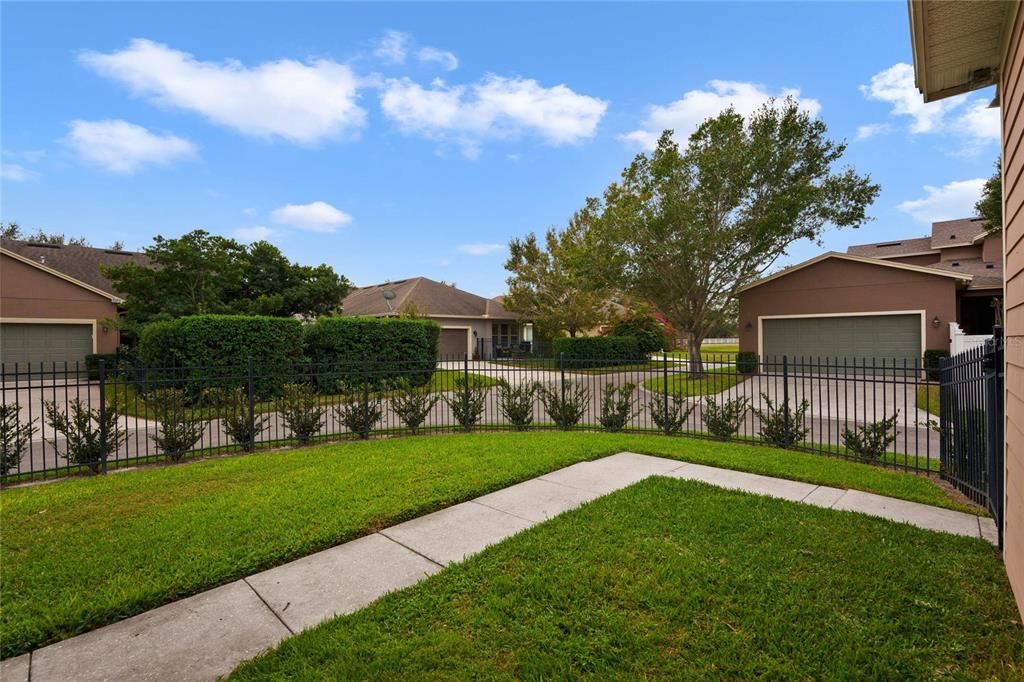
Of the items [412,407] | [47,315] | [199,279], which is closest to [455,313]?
[199,279]

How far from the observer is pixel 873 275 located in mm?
17234

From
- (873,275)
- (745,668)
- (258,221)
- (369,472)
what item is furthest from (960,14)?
(258,221)

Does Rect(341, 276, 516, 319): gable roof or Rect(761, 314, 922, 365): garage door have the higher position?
Rect(341, 276, 516, 319): gable roof

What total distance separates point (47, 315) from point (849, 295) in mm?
30471

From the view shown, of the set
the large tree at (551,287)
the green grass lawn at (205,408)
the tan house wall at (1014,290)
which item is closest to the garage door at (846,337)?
the large tree at (551,287)

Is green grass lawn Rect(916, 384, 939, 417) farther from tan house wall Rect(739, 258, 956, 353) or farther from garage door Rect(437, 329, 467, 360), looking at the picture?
garage door Rect(437, 329, 467, 360)

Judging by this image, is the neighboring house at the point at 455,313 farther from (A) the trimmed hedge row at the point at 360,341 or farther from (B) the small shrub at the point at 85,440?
(B) the small shrub at the point at 85,440

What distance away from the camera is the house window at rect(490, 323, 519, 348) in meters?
30.8

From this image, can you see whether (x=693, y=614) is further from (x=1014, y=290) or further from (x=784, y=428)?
(x=784, y=428)

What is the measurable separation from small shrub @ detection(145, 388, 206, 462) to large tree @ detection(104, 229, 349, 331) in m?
9.39

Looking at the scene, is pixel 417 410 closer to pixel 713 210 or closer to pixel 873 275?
pixel 713 210

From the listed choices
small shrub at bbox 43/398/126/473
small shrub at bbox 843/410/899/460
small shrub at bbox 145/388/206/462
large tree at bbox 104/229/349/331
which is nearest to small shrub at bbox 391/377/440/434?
small shrub at bbox 145/388/206/462

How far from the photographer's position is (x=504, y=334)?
31969mm

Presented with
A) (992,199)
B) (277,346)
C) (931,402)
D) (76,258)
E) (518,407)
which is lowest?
(931,402)
